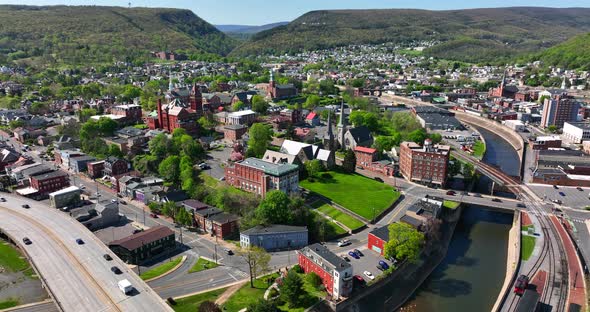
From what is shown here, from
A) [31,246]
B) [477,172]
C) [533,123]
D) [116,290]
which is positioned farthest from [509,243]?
[533,123]

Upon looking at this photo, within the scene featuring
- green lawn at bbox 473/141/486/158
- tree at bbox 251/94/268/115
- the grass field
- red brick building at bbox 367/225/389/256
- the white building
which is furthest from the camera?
tree at bbox 251/94/268/115

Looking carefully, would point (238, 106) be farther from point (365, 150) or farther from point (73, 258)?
point (73, 258)

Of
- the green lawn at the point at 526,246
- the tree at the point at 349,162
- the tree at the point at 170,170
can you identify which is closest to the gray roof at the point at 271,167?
the tree at the point at 170,170

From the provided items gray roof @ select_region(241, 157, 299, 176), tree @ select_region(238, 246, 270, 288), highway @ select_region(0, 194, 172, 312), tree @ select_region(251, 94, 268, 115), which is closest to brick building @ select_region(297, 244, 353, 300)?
tree @ select_region(238, 246, 270, 288)

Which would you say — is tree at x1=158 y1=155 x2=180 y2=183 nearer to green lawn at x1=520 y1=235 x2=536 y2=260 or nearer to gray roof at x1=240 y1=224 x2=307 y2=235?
gray roof at x1=240 y1=224 x2=307 y2=235

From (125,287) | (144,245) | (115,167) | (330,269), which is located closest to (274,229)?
(330,269)

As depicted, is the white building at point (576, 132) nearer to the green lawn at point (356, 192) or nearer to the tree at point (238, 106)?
the green lawn at point (356, 192)

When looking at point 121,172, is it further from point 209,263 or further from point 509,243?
point 509,243
